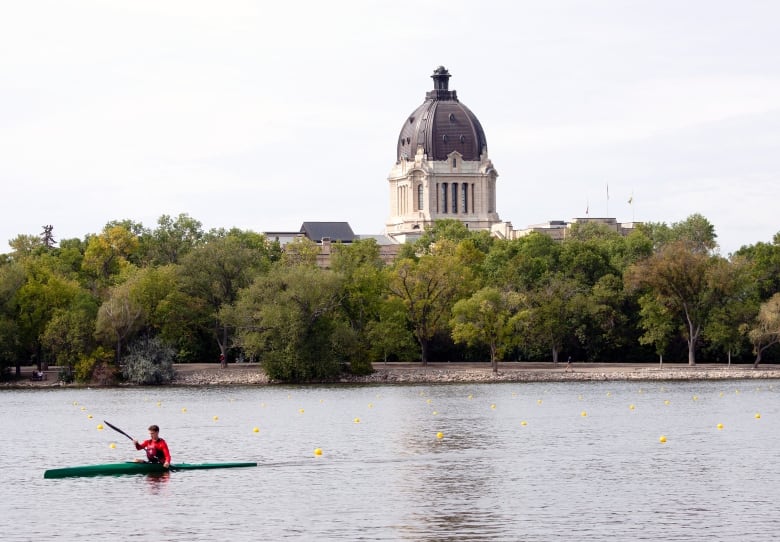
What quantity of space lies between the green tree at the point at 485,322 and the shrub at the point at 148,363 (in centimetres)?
2095

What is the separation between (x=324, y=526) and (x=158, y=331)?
7416 centimetres

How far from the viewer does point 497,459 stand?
48.9 metres

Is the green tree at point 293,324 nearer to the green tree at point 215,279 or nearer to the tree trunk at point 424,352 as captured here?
the green tree at point 215,279

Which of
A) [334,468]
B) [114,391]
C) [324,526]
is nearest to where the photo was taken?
[324,526]

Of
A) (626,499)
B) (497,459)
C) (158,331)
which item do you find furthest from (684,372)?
(626,499)

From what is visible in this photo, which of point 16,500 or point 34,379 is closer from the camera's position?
point 16,500

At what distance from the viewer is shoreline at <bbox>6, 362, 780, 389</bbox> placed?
10288 centimetres

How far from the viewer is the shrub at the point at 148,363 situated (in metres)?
102

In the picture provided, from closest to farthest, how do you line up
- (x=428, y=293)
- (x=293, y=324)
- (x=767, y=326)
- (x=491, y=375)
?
(x=293, y=324) → (x=491, y=375) → (x=767, y=326) → (x=428, y=293)

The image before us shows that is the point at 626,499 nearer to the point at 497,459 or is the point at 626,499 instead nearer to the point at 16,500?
the point at 497,459

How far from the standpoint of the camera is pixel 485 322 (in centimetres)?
10612

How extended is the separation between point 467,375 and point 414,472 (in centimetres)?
5974

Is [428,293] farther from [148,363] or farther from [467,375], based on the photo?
[148,363]

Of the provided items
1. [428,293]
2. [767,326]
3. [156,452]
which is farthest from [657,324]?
[156,452]
